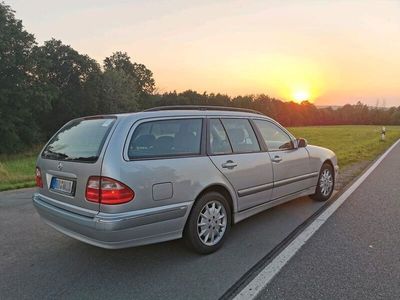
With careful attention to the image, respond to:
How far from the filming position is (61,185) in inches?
157

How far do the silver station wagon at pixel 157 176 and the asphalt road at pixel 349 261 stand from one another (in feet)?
3.11

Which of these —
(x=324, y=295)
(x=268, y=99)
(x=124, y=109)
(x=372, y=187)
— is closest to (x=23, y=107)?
(x=124, y=109)

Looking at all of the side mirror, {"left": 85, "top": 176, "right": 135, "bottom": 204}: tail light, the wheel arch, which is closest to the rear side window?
{"left": 85, "top": 176, "right": 135, "bottom": 204}: tail light

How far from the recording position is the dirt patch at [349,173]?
26.9 feet

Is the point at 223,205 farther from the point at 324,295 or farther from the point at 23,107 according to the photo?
the point at 23,107

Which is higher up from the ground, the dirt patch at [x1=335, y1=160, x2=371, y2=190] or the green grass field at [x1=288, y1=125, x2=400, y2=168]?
the dirt patch at [x1=335, y1=160, x2=371, y2=190]

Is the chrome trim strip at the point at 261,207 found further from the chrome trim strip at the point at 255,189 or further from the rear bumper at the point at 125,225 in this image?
the rear bumper at the point at 125,225

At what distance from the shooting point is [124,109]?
5409 centimetres

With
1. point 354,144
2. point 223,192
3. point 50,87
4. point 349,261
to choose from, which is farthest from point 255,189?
point 50,87

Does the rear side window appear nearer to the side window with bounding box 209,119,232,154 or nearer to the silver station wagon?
the silver station wagon

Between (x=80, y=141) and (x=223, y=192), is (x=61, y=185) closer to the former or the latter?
(x=80, y=141)

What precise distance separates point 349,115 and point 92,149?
105502 mm

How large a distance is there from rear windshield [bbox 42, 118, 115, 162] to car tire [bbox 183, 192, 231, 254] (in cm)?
126

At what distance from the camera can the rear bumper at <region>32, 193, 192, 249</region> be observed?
3.48 metres
